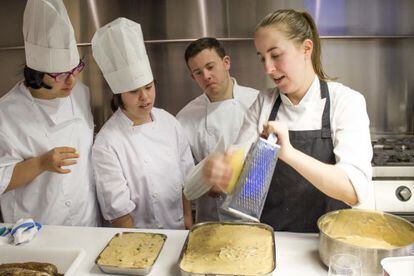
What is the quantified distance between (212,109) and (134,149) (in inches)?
22.4

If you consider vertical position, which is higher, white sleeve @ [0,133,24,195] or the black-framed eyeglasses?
the black-framed eyeglasses

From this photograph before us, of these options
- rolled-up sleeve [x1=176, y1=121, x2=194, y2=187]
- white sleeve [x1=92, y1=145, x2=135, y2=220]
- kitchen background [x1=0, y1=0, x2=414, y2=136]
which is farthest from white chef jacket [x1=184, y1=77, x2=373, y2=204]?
kitchen background [x1=0, y1=0, x2=414, y2=136]

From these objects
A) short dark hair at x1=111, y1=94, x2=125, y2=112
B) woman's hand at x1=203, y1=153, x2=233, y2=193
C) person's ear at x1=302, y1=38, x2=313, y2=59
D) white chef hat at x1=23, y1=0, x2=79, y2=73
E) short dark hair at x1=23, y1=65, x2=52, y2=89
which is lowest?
woman's hand at x1=203, y1=153, x2=233, y2=193

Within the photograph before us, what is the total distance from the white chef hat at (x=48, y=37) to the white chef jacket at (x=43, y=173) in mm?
148

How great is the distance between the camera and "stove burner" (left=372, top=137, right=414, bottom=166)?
217 centimetres

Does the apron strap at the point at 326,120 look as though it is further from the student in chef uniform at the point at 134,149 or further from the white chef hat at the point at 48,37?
the white chef hat at the point at 48,37

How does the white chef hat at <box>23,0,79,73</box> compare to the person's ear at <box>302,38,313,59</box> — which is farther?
the white chef hat at <box>23,0,79,73</box>

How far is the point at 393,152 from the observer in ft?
7.55

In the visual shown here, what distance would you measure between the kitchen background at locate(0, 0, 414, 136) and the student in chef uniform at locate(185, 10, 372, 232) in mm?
1101

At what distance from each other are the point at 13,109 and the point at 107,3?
1212 millimetres

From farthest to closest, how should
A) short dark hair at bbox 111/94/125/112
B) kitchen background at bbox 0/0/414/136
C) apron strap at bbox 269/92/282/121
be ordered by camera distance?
kitchen background at bbox 0/0/414/136, short dark hair at bbox 111/94/125/112, apron strap at bbox 269/92/282/121

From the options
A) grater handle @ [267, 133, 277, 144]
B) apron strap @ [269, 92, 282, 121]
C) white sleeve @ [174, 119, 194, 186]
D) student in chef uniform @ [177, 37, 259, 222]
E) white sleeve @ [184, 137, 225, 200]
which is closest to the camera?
grater handle @ [267, 133, 277, 144]

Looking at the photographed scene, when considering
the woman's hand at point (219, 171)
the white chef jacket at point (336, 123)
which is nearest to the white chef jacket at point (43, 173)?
the white chef jacket at point (336, 123)

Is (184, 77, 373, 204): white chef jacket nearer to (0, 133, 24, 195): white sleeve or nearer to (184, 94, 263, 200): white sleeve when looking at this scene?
(184, 94, 263, 200): white sleeve
